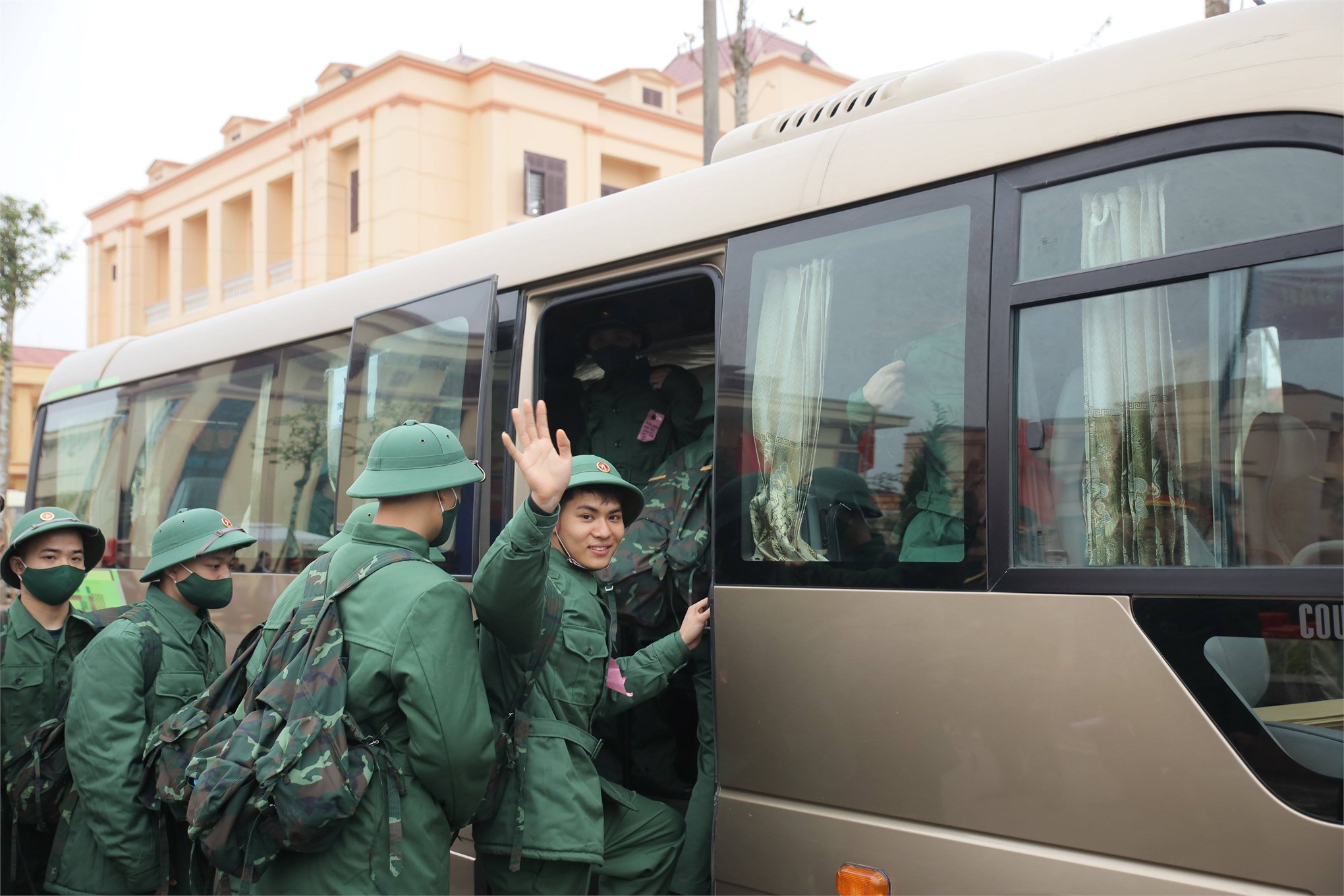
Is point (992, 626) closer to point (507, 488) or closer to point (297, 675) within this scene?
point (297, 675)

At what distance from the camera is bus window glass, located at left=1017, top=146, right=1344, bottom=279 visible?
2.69m

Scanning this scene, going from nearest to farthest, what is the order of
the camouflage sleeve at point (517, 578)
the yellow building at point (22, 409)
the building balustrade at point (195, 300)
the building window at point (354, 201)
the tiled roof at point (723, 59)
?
the camouflage sleeve at point (517, 578)
the tiled roof at point (723, 59)
the building window at point (354, 201)
the building balustrade at point (195, 300)
the yellow building at point (22, 409)

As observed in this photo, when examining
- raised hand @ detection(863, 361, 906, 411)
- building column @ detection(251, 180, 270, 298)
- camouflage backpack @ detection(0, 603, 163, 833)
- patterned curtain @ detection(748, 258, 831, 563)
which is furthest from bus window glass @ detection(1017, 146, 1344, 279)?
building column @ detection(251, 180, 270, 298)

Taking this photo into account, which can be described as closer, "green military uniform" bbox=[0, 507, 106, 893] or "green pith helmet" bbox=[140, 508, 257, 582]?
"green pith helmet" bbox=[140, 508, 257, 582]

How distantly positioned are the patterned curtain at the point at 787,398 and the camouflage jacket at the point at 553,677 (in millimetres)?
527

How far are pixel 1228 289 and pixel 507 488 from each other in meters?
2.65

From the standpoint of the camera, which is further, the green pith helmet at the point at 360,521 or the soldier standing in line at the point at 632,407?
the soldier standing in line at the point at 632,407

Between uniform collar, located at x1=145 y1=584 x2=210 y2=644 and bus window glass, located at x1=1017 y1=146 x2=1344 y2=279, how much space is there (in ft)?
10.5

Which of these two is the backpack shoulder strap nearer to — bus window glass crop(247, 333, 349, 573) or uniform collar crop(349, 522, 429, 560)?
bus window glass crop(247, 333, 349, 573)

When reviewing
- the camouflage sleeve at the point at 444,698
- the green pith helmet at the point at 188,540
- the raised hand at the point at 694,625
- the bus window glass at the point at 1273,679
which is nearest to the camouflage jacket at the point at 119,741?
the green pith helmet at the point at 188,540

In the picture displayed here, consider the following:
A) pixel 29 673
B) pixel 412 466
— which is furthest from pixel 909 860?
pixel 29 673

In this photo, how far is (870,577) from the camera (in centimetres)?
338

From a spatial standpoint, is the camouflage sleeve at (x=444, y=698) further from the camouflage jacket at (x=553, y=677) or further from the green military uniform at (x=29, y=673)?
the green military uniform at (x=29, y=673)

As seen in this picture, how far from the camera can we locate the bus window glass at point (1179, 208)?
2.69 meters
